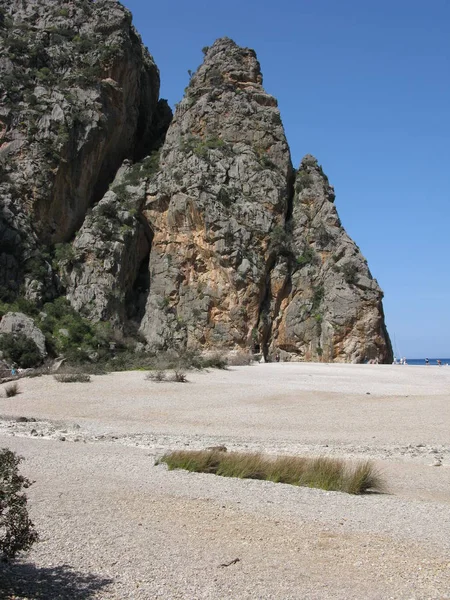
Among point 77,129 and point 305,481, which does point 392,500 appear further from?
point 77,129

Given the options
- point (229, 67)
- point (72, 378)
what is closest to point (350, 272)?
point (229, 67)

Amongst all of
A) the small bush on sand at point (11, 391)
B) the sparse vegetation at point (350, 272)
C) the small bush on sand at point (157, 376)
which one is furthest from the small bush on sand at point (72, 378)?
the sparse vegetation at point (350, 272)

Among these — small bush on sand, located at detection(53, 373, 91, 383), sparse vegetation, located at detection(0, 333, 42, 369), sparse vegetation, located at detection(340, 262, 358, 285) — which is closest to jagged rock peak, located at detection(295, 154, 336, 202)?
sparse vegetation, located at detection(340, 262, 358, 285)

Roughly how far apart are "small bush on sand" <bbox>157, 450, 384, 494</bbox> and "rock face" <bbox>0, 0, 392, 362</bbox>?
87.5ft

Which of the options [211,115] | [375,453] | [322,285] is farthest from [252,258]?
[375,453]

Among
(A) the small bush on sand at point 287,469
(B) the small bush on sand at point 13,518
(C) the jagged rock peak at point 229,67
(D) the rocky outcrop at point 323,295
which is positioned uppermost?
(C) the jagged rock peak at point 229,67

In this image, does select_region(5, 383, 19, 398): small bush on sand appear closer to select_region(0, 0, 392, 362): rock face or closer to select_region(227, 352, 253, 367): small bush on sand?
select_region(227, 352, 253, 367): small bush on sand

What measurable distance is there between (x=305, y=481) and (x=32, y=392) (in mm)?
12825

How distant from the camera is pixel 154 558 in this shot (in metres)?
5.08

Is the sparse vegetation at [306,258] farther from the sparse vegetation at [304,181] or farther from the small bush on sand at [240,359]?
the small bush on sand at [240,359]

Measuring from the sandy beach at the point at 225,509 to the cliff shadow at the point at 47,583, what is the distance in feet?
0.06

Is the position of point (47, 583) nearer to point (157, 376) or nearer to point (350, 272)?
point (157, 376)

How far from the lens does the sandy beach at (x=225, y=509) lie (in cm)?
462

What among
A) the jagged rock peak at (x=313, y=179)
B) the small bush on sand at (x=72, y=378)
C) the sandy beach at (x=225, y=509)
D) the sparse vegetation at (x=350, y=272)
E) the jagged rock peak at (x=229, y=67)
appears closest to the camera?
the sandy beach at (x=225, y=509)
